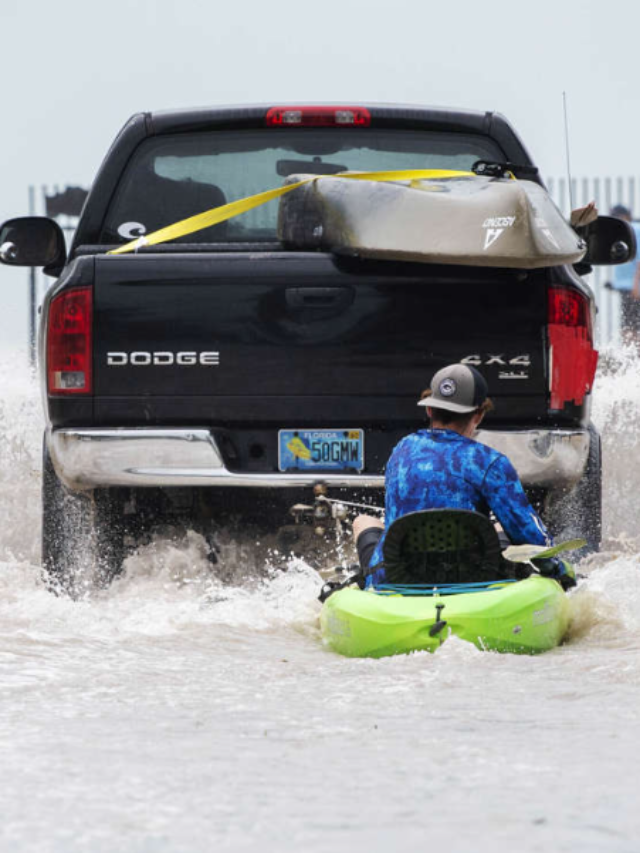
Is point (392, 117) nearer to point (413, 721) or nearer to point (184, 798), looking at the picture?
point (413, 721)

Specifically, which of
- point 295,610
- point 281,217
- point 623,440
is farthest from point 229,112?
point 623,440

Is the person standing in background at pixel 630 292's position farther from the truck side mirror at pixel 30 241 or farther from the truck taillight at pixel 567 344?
the truck side mirror at pixel 30 241

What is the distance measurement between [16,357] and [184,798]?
8.48 metres

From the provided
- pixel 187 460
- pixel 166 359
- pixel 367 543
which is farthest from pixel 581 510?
pixel 166 359

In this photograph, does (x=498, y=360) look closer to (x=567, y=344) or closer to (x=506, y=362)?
(x=506, y=362)

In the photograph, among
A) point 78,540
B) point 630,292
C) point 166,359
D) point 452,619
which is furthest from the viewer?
point 630,292

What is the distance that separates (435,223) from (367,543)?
1275 mm

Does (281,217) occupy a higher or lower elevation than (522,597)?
higher

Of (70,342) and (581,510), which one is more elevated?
(70,342)

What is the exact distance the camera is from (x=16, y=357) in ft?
40.1

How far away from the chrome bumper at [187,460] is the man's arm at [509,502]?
0.34 m

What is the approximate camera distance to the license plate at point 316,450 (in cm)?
681

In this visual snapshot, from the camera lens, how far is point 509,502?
6.40 m

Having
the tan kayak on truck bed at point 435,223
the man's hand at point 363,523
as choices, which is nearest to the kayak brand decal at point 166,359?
the tan kayak on truck bed at point 435,223
